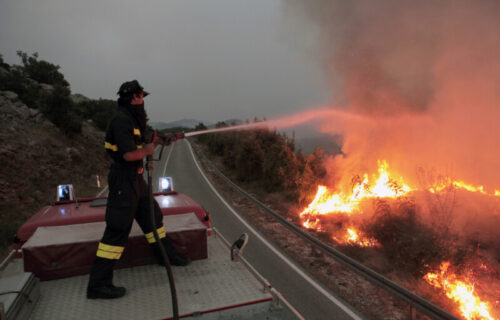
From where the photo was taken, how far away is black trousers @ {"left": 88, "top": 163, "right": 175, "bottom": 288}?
254 cm

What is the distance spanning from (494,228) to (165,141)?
8.30 m

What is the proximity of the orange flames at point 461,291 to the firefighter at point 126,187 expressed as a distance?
4.85 m

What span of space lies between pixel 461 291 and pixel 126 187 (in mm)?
5971

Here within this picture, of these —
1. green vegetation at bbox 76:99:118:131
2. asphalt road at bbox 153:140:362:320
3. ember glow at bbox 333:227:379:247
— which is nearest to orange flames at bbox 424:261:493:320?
ember glow at bbox 333:227:379:247

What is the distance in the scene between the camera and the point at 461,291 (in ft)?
17.3

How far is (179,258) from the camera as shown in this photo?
2.90m

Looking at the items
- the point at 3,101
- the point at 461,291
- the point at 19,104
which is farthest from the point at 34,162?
the point at 461,291

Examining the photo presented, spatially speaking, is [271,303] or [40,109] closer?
[271,303]

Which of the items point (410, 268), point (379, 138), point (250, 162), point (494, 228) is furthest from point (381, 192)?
point (250, 162)

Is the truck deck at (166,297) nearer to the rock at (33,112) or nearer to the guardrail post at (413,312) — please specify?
the guardrail post at (413,312)

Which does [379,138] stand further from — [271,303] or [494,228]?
[271,303]

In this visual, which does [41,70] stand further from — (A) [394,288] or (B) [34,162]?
(A) [394,288]

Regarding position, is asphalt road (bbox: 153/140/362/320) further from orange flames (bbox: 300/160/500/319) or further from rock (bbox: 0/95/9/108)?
rock (bbox: 0/95/9/108)

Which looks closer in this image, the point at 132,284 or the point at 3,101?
the point at 132,284
